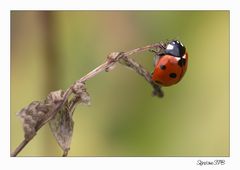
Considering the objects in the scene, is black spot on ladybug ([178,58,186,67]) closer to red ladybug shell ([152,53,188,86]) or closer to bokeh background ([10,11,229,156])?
red ladybug shell ([152,53,188,86])

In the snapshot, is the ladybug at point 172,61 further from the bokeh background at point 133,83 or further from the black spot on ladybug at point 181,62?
the bokeh background at point 133,83

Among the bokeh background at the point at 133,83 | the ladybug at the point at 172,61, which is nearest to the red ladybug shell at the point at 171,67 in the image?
the ladybug at the point at 172,61

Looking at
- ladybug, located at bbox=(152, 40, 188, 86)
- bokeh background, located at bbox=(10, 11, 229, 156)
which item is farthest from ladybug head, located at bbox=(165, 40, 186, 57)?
bokeh background, located at bbox=(10, 11, 229, 156)

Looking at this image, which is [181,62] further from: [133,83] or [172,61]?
[133,83]

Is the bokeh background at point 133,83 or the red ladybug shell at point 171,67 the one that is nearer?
the red ladybug shell at point 171,67

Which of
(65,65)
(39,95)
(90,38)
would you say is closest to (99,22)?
(90,38)
